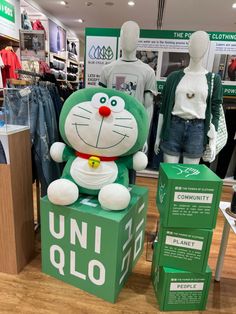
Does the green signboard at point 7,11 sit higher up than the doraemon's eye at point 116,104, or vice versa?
the green signboard at point 7,11

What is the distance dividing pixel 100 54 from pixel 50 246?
2242 millimetres

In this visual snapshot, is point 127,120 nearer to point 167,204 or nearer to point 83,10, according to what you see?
point 167,204

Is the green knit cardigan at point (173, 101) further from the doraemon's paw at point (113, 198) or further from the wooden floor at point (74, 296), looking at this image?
the wooden floor at point (74, 296)

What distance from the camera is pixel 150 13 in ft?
18.5

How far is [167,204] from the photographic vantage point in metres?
1.19

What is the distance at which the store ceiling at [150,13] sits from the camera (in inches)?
195

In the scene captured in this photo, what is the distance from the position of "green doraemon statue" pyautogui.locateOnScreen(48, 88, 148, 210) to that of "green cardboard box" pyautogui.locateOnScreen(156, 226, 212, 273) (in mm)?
269

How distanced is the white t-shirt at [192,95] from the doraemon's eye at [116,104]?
1.38 feet

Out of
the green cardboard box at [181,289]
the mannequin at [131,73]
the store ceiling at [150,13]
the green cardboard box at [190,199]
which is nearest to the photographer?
the green cardboard box at [190,199]

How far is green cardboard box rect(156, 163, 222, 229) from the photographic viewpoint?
1.17m

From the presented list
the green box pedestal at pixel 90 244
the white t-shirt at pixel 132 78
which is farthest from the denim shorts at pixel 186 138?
the green box pedestal at pixel 90 244

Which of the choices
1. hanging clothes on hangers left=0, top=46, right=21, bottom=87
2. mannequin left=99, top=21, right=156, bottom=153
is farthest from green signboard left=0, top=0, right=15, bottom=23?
mannequin left=99, top=21, right=156, bottom=153

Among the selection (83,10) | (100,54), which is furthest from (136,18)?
(100,54)

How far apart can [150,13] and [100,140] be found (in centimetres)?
528
